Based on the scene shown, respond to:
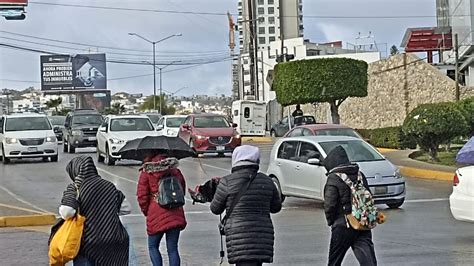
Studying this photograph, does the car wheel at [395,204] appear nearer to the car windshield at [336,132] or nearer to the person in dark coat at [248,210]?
the car windshield at [336,132]

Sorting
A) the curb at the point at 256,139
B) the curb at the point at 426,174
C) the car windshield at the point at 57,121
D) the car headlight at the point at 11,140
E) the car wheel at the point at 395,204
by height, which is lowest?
the car wheel at the point at 395,204

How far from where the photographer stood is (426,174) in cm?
2456

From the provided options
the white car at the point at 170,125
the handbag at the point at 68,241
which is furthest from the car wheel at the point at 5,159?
the handbag at the point at 68,241

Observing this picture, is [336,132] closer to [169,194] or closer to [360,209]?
[169,194]

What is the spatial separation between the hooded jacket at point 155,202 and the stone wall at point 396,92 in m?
41.0

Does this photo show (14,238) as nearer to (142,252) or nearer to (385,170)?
(142,252)

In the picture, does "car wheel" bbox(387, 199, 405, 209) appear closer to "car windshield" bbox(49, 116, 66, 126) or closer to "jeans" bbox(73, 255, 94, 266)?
"jeans" bbox(73, 255, 94, 266)

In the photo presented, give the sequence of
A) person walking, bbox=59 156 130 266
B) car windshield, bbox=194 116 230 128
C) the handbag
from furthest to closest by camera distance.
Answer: car windshield, bbox=194 116 230 128 < person walking, bbox=59 156 130 266 < the handbag

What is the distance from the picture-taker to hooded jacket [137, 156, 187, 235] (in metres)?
9.13

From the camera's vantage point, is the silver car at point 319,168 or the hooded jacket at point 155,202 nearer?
the hooded jacket at point 155,202

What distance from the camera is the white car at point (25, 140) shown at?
2998 cm

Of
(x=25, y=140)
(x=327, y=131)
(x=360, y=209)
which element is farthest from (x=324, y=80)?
(x=360, y=209)

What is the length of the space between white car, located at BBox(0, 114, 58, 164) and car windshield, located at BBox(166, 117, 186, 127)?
773 cm

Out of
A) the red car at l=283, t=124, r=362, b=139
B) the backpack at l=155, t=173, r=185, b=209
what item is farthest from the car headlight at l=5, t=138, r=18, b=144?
the backpack at l=155, t=173, r=185, b=209
